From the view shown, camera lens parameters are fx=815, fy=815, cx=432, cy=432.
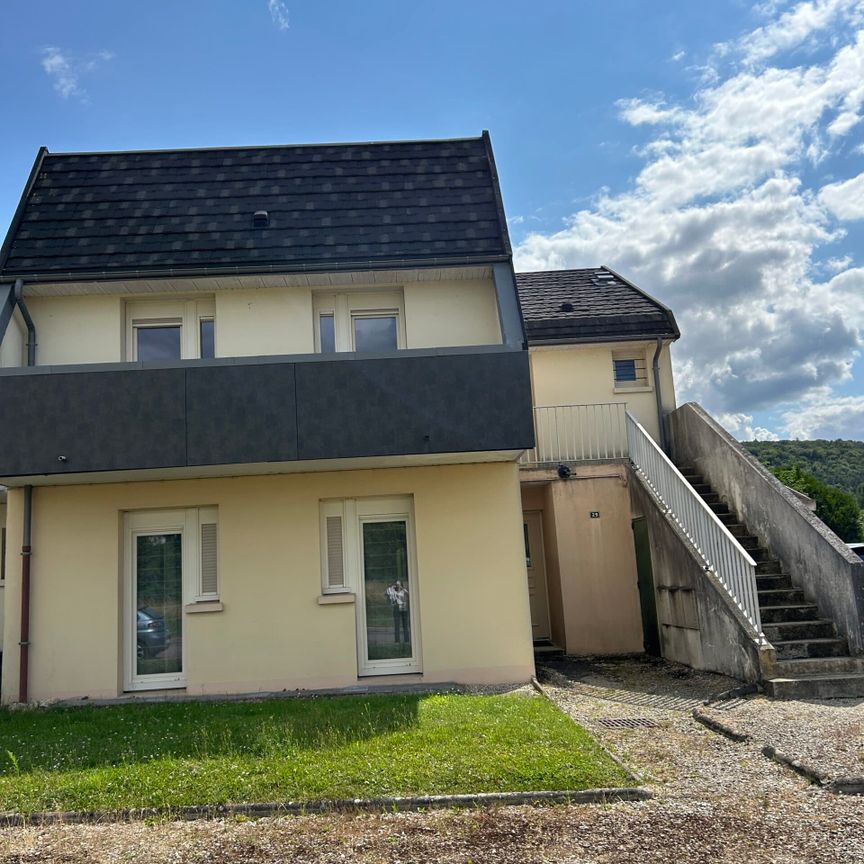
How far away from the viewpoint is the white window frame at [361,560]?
1076cm

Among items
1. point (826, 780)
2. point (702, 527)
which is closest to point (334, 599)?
point (702, 527)

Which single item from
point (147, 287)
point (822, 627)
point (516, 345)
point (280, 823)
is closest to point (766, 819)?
point (280, 823)

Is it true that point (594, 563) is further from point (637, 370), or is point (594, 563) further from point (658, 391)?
point (637, 370)

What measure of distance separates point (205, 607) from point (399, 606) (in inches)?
99.1

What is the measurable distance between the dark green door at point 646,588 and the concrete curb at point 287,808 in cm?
775

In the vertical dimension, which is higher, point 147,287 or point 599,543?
point 147,287

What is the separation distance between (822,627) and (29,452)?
9.69 metres

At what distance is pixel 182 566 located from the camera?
10.8 metres

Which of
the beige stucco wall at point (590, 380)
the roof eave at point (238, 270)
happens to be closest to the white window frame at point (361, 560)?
the roof eave at point (238, 270)

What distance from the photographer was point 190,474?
1045 cm

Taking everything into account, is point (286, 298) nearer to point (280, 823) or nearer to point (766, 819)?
point (280, 823)

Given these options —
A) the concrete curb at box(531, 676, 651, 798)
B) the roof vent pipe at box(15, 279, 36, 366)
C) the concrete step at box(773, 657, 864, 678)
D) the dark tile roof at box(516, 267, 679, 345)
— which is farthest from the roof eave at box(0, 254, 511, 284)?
the concrete curb at box(531, 676, 651, 798)

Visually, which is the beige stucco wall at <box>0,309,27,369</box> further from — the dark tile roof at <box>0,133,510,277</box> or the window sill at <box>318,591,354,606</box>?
the window sill at <box>318,591,354,606</box>

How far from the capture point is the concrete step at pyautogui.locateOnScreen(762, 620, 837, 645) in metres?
9.84
